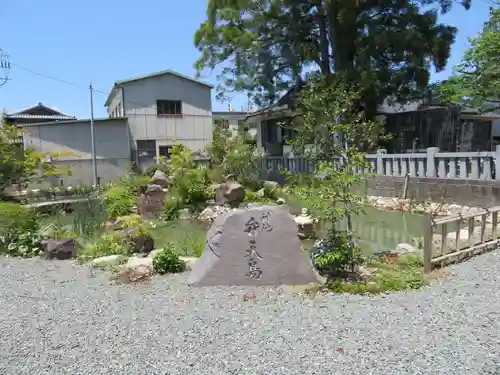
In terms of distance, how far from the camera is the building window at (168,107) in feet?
70.1

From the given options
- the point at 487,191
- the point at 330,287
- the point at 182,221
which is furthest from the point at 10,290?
the point at 487,191

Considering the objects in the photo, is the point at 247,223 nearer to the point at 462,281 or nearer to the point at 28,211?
the point at 462,281

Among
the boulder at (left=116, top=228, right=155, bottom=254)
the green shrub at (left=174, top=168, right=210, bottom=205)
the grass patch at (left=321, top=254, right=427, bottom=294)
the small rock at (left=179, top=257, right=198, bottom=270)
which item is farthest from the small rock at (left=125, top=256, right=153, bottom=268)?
the green shrub at (left=174, top=168, right=210, bottom=205)

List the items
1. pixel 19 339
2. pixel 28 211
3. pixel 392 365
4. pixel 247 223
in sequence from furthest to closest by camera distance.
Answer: pixel 28 211, pixel 247 223, pixel 19 339, pixel 392 365

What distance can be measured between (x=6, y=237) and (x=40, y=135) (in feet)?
44.9

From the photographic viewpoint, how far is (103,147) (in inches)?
790

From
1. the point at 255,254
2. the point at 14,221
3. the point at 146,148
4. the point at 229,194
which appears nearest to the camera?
the point at 255,254

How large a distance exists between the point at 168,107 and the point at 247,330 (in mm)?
19415

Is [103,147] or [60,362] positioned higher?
[103,147]

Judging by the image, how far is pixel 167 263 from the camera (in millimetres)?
5355

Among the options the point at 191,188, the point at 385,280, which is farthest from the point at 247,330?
the point at 191,188

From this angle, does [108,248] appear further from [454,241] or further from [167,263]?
[454,241]

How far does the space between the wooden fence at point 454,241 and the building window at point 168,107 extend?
57.3ft

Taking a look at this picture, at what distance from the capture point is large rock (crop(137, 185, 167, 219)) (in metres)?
13.6
